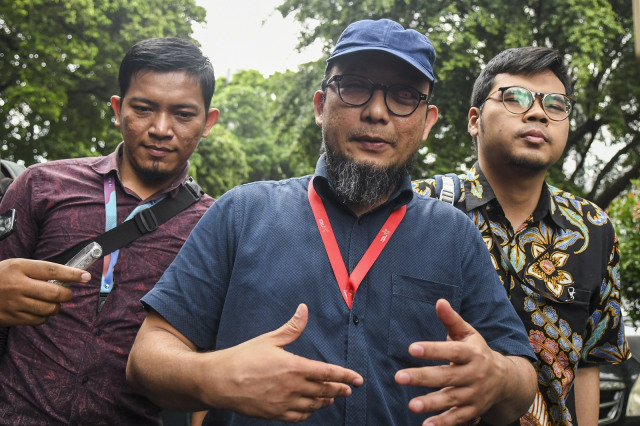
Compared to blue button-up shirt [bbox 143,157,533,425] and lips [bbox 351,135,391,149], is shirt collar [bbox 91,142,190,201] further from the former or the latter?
lips [bbox 351,135,391,149]

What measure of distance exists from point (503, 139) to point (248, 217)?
153 cm

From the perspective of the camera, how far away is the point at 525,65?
3.14 m

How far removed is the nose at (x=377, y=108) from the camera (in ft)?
7.42

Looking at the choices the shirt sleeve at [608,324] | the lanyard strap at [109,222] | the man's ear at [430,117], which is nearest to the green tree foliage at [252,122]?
the lanyard strap at [109,222]

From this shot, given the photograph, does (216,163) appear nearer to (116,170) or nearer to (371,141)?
(116,170)

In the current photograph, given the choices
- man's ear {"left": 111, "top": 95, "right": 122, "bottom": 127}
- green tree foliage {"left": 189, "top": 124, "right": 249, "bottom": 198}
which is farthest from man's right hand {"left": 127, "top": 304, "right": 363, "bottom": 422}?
green tree foliage {"left": 189, "top": 124, "right": 249, "bottom": 198}

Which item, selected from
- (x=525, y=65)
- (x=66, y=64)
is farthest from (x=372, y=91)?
(x=66, y=64)

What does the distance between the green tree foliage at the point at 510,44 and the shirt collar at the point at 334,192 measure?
11419mm

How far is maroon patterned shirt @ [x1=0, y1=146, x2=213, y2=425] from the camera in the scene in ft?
8.65

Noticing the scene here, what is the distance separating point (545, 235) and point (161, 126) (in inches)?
74.5

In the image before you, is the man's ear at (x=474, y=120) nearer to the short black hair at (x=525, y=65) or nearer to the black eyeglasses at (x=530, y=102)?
the short black hair at (x=525, y=65)

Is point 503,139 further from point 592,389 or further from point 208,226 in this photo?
point 208,226

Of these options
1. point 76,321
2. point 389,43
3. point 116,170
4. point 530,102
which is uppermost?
point 389,43

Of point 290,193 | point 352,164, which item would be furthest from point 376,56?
point 290,193
